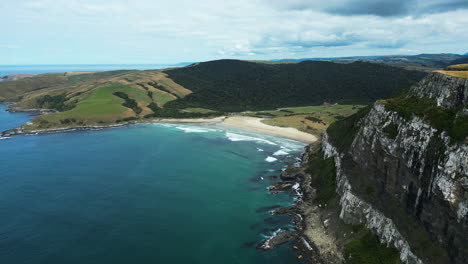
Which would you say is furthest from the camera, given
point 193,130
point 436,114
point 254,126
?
point 254,126

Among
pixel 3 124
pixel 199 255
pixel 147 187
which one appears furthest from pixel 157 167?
pixel 3 124

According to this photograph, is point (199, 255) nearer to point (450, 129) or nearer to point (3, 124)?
point (450, 129)

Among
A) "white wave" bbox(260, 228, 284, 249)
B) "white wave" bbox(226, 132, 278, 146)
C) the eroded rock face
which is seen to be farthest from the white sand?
"white wave" bbox(260, 228, 284, 249)

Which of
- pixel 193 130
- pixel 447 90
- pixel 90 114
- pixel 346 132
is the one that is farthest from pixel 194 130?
pixel 447 90

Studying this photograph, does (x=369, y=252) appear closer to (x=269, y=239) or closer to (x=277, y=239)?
(x=277, y=239)

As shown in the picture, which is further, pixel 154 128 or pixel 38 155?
pixel 154 128

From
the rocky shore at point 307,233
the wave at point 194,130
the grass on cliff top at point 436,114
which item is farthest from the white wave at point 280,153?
the grass on cliff top at point 436,114

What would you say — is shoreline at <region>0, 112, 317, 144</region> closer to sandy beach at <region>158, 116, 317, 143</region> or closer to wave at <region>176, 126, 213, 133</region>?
sandy beach at <region>158, 116, 317, 143</region>
